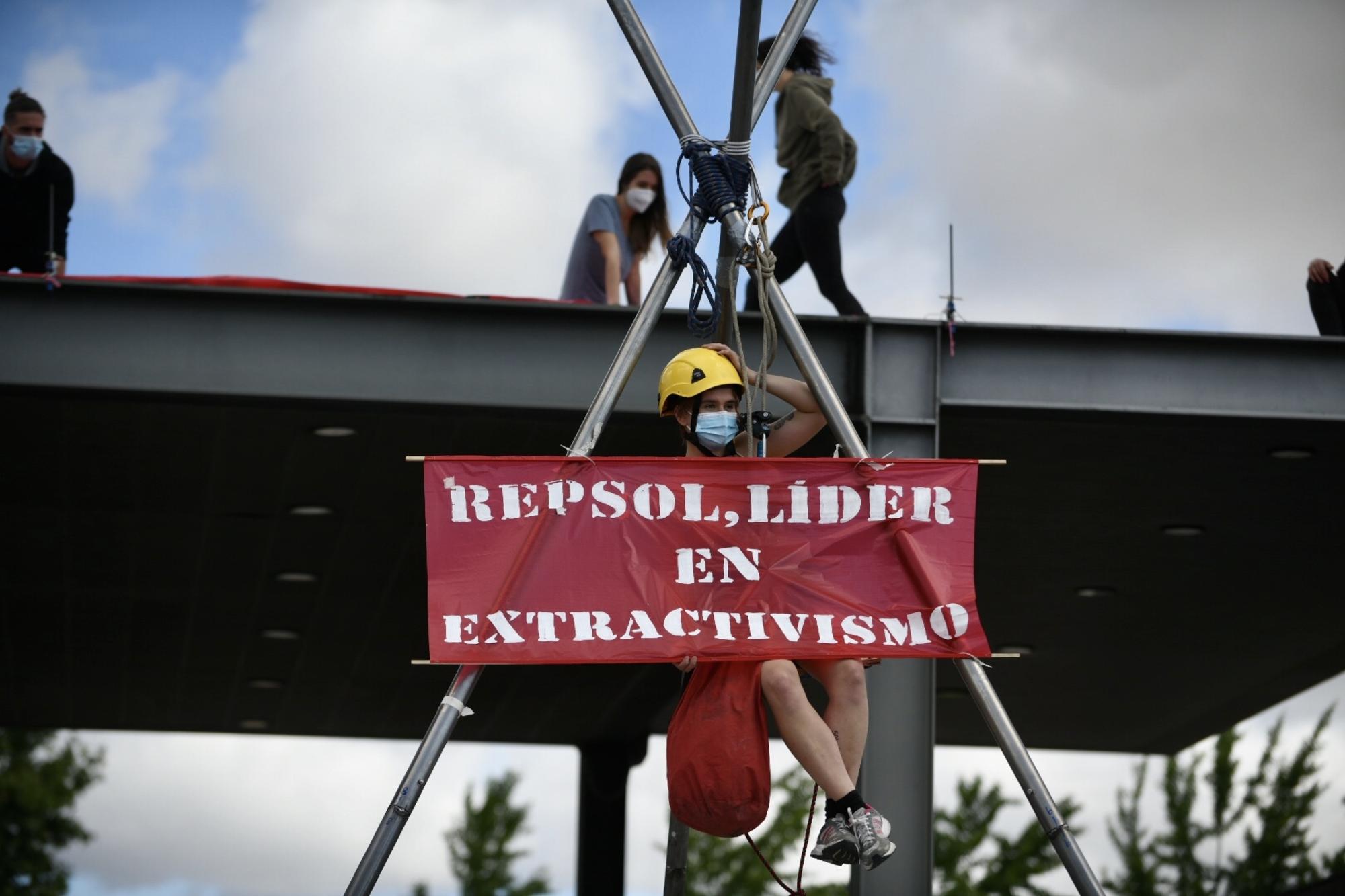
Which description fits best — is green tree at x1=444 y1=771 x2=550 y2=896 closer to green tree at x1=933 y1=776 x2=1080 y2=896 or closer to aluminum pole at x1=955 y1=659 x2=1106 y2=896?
green tree at x1=933 y1=776 x2=1080 y2=896

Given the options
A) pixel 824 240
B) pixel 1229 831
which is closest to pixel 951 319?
pixel 824 240

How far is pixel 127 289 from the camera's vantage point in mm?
9117

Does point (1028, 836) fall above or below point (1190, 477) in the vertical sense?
above

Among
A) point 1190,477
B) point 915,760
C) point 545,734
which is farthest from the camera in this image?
point 545,734

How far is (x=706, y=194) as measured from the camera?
700 cm

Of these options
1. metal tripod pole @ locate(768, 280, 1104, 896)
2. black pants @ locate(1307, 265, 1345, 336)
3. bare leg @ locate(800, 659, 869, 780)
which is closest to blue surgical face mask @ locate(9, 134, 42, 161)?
metal tripod pole @ locate(768, 280, 1104, 896)

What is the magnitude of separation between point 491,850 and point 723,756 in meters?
40.0

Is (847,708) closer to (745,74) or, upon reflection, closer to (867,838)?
(867,838)

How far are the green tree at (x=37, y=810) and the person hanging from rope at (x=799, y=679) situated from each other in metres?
42.1

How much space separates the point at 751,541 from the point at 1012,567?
7.23 m

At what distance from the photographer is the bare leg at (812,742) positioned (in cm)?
605

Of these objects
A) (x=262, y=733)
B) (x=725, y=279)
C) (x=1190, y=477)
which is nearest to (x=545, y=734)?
(x=262, y=733)

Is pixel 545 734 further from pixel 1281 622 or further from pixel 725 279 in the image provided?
pixel 725 279

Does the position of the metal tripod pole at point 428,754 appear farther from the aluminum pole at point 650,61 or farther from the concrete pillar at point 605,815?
the concrete pillar at point 605,815
